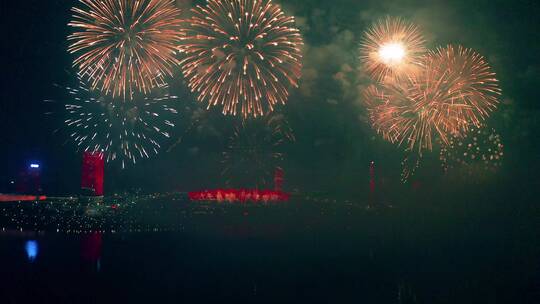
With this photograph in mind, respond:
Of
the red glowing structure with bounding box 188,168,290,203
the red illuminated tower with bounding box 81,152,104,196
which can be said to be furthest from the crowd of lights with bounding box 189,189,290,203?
the red illuminated tower with bounding box 81,152,104,196

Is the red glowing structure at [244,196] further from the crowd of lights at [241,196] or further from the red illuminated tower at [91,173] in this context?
the red illuminated tower at [91,173]

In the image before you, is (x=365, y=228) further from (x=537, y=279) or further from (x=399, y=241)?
(x=537, y=279)

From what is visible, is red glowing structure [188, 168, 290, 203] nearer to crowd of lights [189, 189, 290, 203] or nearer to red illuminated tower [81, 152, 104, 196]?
crowd of lights [189, 189, 290, 203]

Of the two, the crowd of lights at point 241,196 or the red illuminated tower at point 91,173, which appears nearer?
the crowd of lights at point 241,196

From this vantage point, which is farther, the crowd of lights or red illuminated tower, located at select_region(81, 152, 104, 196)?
red illuminated tower, located at select_region(81, 152, 104, 196)

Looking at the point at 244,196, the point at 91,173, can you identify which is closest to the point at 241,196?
the point at 244,196

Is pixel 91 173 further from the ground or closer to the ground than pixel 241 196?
A: further from the ground

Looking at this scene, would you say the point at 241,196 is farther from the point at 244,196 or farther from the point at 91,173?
the point at 91,173

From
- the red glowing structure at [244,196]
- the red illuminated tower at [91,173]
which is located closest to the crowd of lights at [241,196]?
the red glowing structure at [244,196]
